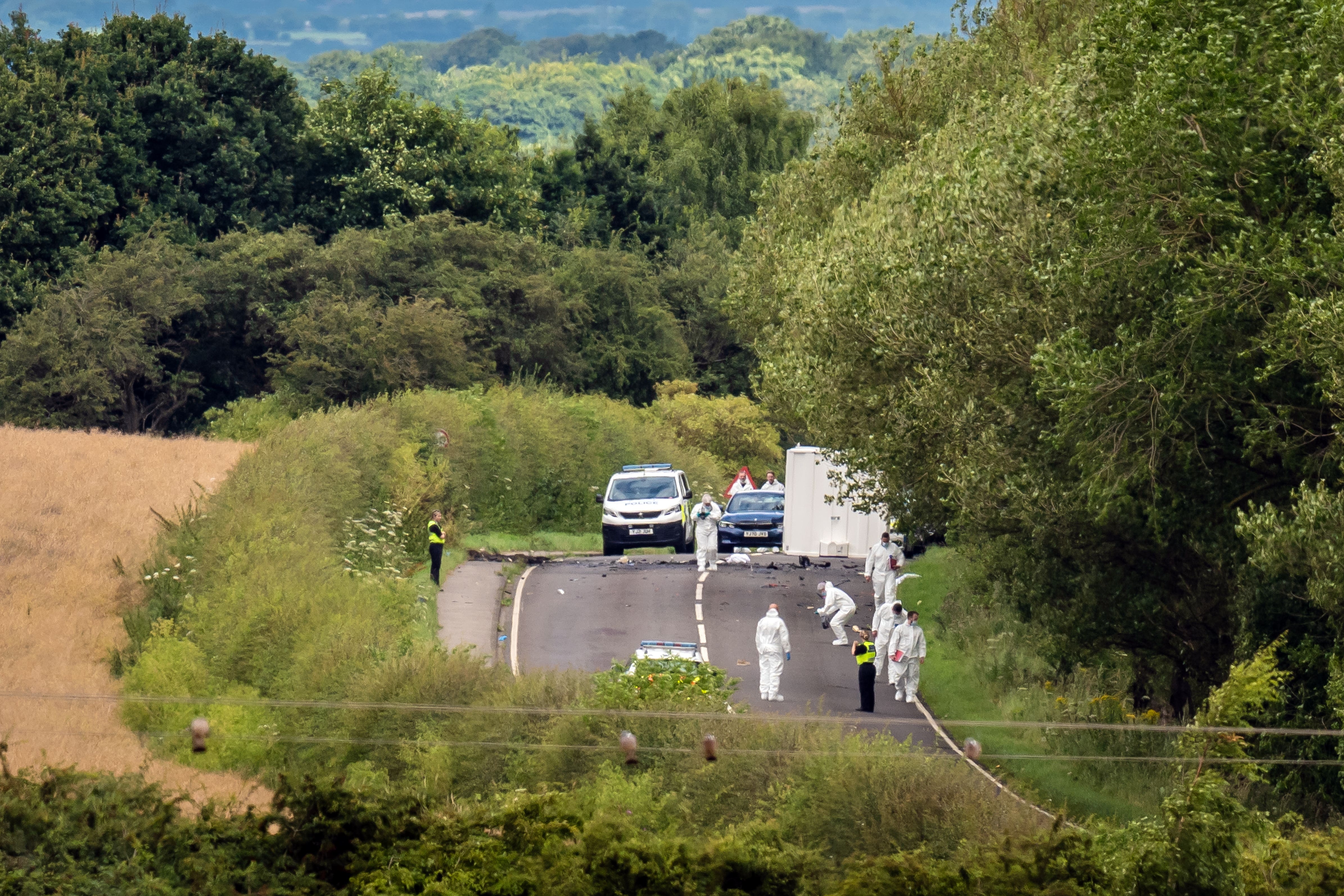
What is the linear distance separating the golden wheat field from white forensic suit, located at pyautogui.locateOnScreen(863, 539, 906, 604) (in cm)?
1137

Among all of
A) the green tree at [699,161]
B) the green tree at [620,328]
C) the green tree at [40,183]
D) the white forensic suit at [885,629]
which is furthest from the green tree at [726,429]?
the white forensic suit at [885,629]

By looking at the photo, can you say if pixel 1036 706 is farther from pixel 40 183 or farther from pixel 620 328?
pixel 40 183

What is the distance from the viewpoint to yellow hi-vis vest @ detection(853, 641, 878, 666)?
1998cm

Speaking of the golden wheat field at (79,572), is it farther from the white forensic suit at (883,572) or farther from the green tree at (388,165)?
the green tree at (388,165)

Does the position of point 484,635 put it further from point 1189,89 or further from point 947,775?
point 1189,89

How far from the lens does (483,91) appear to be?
616 feet

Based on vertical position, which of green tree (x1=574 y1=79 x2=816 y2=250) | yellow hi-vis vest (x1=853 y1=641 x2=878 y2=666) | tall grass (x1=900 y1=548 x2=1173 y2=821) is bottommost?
tall grass (x1=900 y1=548 x2=1173 y2=821)

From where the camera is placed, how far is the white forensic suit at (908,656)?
70.1 ft

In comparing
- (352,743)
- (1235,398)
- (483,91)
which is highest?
(483,91)

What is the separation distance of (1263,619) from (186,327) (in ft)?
137

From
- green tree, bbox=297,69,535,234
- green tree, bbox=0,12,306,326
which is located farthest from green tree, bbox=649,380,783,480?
green tree, bbox=0,12,306,326

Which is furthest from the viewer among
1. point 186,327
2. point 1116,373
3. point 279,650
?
point 186,327

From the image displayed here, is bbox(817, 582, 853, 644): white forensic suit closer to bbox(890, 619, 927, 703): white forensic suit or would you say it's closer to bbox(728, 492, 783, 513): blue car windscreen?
bbox(890, 619, 927, 703): white forensic suit

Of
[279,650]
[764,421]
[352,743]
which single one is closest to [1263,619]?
[352,743]
